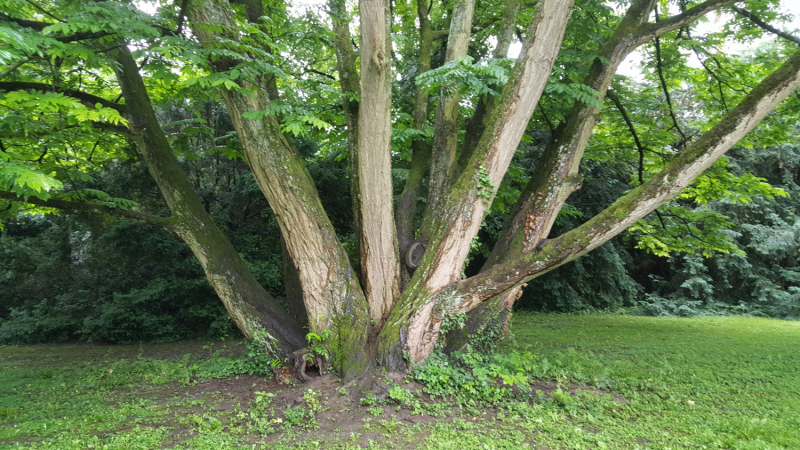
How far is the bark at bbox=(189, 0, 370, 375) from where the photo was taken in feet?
14.5

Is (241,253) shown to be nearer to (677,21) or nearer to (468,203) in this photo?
(468,203)

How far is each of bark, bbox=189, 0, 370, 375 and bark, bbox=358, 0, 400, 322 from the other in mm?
276

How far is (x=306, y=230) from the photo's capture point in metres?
4.58

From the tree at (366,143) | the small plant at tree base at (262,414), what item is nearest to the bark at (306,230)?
the tree at (366,143)

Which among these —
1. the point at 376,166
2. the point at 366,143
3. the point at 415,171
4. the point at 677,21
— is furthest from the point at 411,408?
the point at 677,21

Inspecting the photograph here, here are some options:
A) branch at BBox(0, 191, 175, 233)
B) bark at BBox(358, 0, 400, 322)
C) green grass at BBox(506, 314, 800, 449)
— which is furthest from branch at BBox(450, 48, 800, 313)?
branch at BBox(0, 191, 175, 233)

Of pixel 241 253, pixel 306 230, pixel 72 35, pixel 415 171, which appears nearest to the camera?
pixel 72 35

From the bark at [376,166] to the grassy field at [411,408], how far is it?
1160mm

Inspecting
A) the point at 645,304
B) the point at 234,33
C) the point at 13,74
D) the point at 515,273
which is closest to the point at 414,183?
the point at 515,273

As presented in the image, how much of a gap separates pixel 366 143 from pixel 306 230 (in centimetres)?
112

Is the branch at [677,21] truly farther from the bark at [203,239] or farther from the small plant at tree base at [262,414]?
the small plant at tree base at [262,414]

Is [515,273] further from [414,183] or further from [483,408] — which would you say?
[414,183]

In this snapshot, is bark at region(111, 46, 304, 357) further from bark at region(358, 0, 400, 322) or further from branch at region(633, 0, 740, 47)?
branch at region(633, 0, 740, 47)

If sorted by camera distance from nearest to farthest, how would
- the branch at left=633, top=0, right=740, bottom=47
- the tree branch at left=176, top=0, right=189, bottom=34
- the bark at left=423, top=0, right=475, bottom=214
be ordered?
the tree branch at left=176, top=0, right=189, bottom=34 < the branch at left=633, top=0, right=740, bottom=47 < the bark at left=423, top=0, right=475, bottom=214
